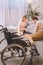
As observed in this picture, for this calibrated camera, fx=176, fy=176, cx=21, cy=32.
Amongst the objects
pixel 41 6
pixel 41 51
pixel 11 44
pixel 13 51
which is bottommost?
pixel 41 51

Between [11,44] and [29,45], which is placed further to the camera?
[29,45]

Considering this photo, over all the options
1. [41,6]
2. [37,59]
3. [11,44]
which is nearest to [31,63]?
[37,59]

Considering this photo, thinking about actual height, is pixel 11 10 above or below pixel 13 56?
above

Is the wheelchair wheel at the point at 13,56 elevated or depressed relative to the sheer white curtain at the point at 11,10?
depressed

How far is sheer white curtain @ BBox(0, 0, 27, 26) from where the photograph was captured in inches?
224

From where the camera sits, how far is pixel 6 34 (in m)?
2.81

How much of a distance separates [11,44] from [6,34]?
224mm

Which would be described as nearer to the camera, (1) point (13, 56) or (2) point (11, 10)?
(1) point (13, 56)

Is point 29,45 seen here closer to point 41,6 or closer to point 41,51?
point 41,51

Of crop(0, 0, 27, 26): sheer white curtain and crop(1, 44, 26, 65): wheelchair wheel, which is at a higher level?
crop(0, 0, 27, 26): sheer white curtain

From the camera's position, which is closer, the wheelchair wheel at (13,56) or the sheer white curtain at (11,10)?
the wheelchair wheel at (13,56)

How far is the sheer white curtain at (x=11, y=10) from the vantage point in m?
5.69

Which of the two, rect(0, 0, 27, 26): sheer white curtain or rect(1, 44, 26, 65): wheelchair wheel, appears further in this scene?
rect(0, 0, 27, 26): sheer white curtain

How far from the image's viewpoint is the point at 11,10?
5.76m
